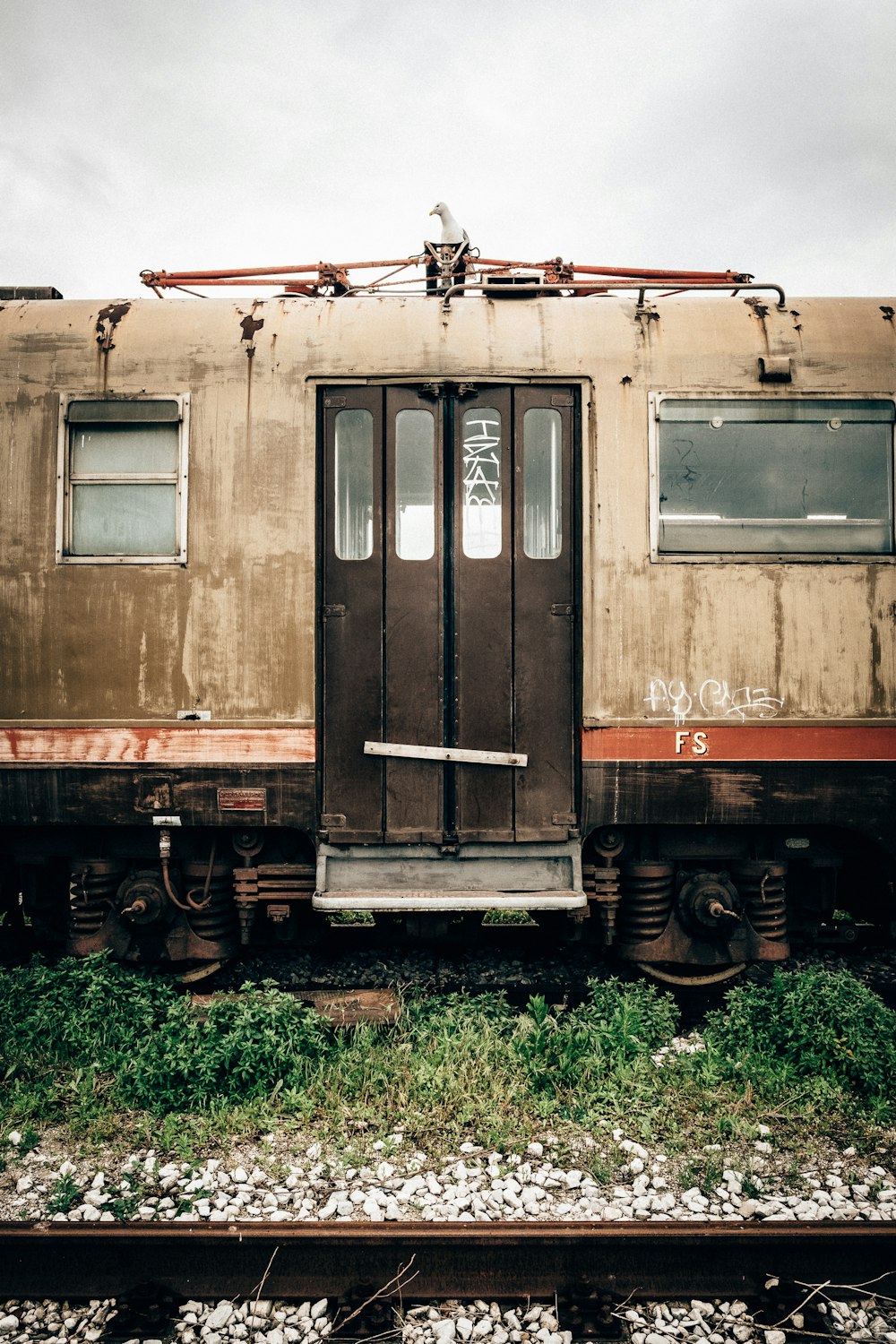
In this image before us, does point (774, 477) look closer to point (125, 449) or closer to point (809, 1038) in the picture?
point (809, 1038)

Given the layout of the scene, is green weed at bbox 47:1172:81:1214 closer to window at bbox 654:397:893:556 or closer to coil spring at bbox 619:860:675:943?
coil spring at bbox 619:860:675:943

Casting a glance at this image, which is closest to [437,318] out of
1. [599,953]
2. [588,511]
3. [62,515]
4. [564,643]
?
[588,511]

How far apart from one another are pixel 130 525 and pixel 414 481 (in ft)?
5.37

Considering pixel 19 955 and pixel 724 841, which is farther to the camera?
pixel 19 955

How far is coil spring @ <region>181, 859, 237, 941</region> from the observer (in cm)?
459

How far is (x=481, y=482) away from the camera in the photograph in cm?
444

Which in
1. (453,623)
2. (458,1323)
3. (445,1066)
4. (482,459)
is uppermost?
(482,459)

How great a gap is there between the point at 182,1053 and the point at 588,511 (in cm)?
349

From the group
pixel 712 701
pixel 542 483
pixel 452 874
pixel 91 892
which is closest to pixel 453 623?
pixel 542 483

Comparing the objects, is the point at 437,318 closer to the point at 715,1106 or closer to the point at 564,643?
the point at 564,643

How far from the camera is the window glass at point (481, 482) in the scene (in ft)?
14.5

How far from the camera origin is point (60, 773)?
4.41 metres

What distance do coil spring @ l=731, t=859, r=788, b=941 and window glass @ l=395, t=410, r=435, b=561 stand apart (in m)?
2.59

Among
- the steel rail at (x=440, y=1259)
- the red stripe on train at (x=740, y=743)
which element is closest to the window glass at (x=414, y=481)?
the red stripe on train at (x=740, y=743)
